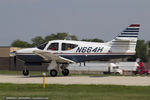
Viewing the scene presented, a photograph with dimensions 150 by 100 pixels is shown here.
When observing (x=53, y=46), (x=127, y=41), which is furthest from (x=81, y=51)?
(x=127, y=41)

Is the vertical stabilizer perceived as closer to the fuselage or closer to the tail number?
the fuselage

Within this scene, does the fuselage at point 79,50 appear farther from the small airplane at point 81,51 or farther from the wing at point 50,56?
the wing at point 50,56

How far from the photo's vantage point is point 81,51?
26.6 metres

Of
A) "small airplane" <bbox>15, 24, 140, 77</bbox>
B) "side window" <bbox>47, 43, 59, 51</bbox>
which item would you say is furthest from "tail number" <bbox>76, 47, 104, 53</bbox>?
"side window" <bbox>47, 43, 59, 51</bbox>

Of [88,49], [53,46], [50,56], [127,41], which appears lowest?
[50,56]

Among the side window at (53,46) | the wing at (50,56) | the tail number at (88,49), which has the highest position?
the side window at (53,46)

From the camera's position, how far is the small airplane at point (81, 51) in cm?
2584

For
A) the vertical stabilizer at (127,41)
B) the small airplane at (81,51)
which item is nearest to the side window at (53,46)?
the small airplane at (81,51)

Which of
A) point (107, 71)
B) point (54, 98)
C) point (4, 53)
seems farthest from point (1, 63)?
point (54, 98)

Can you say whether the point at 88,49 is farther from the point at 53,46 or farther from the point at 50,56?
the point at 50,56

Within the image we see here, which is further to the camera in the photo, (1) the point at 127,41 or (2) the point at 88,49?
(2) the point at 88,49

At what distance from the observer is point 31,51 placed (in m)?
27.1

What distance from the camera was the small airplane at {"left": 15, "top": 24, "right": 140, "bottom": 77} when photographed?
25844 millimetres

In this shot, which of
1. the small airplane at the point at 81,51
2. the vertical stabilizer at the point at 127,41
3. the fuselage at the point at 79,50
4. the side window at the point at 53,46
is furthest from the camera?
the side window at the point at 53,46
